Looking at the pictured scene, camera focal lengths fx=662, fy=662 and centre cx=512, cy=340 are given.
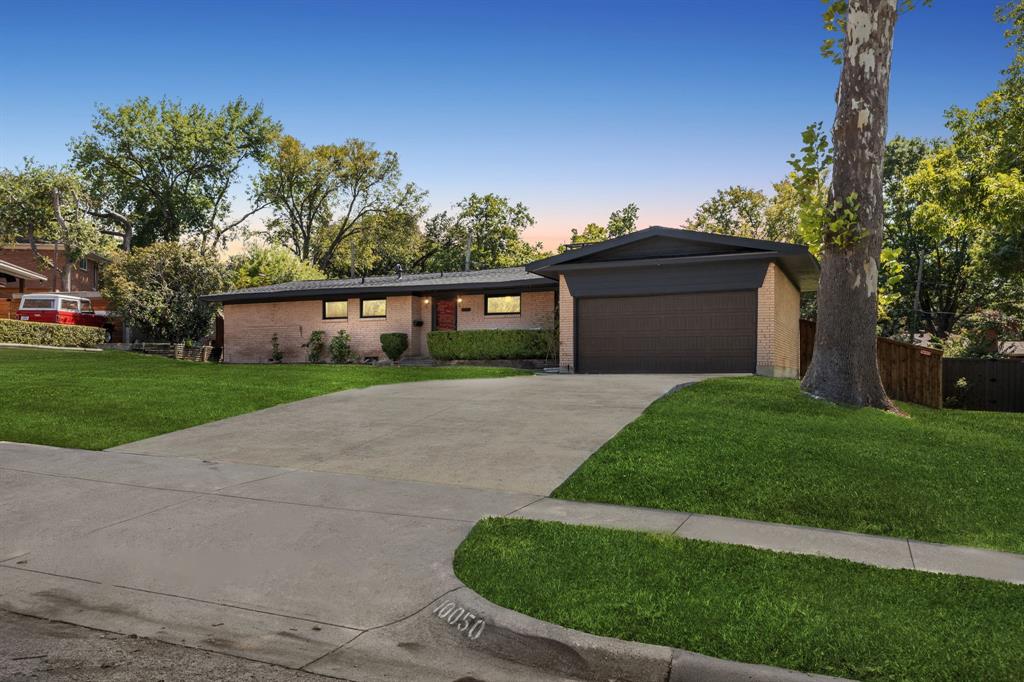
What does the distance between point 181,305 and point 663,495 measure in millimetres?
33864

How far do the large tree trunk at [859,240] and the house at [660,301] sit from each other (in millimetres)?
5795

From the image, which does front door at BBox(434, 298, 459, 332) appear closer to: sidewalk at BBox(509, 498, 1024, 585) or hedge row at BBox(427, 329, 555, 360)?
hedge row at BBox(427, 329, 555, 360)

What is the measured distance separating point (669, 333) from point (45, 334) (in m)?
28.4

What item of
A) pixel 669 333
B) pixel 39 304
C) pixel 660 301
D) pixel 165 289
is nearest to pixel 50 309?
pixel 39 304

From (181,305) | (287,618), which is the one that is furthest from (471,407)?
(181,305)

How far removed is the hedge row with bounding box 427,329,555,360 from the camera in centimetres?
2366

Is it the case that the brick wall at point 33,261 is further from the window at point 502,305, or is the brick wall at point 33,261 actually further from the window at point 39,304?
the window at point 502,305

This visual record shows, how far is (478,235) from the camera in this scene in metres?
59.2

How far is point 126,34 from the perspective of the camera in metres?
30.8

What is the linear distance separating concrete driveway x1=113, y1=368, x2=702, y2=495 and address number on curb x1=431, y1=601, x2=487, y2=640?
3.23 m

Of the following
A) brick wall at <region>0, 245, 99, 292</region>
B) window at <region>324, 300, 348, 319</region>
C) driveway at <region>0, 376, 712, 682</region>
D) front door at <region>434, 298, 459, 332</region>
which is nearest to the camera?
driveway at <region>0, 376, 712, 682</region>

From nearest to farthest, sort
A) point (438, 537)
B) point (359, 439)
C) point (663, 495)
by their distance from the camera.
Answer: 1. point (438, 537)
2. point (663, 495)
3. point (359, 439)

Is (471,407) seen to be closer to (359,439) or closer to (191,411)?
(359,439)

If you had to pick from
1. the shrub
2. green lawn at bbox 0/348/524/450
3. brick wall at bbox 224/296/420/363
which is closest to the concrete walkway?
green lawn at bbox 0/348/524/450
